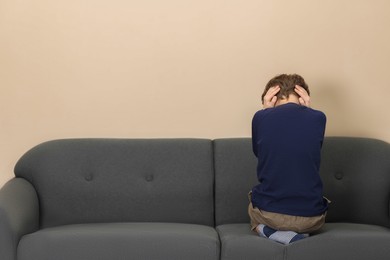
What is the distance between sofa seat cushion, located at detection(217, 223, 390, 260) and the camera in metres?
3.09

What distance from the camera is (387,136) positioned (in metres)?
4.00

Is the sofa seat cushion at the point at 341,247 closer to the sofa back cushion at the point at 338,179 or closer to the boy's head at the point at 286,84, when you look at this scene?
the sofa back cushion at the point at 338,179

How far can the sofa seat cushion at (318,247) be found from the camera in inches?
122

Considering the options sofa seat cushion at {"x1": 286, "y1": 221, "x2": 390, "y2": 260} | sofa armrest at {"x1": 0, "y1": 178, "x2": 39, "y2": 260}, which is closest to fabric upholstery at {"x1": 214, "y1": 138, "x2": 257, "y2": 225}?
sofa seat cushion at {"x1": 286, "y1": 221, "x2": 390, "y2": 260}

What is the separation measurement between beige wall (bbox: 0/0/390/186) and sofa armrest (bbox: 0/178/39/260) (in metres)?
0.46

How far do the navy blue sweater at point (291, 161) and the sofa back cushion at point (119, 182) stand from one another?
0.57 metres

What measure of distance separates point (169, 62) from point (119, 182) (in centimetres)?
79

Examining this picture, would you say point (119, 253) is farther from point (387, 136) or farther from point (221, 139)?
point (387, 136)

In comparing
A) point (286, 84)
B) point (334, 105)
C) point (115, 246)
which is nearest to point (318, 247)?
point (286, 84)

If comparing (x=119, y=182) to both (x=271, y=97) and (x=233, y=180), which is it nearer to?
(x=233, y=180)

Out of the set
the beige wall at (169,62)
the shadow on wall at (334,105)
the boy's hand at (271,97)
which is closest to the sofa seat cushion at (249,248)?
the boy's hand at (271,97)

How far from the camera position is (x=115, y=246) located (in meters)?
3.14

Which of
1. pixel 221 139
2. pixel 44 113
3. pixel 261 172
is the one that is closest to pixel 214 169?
pixel 221 139

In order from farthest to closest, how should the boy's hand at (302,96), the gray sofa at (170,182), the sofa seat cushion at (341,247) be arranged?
1. the gray sofa at (170,182)
2. the boy's hand at (302,96)
3. the sofa seat cushion at (341,247)
